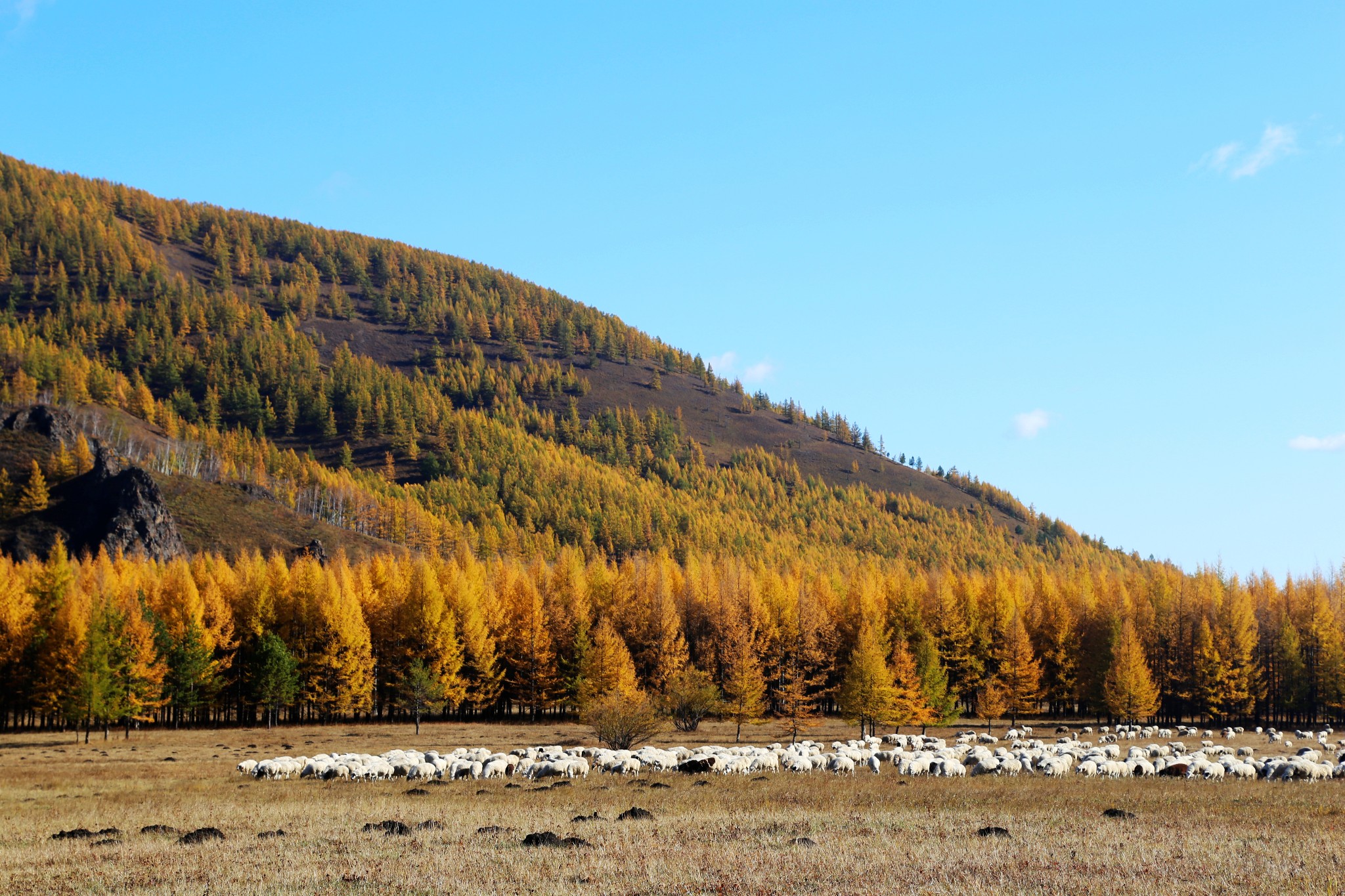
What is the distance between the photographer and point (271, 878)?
62.2ft

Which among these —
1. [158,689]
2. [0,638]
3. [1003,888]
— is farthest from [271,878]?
[0,638]

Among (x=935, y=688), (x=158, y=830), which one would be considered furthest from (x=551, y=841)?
(x=935, y=688)

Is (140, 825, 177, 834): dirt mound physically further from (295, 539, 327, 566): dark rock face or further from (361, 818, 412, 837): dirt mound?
(295, 539, 327, 566): dark rock face

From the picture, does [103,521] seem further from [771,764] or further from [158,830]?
[158,830]

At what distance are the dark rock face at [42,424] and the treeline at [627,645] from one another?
76289 mm

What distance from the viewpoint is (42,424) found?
168 metres

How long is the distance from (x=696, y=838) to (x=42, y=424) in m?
184

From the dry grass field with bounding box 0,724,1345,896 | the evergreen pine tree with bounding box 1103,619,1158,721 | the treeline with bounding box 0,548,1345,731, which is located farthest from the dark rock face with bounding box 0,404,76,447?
the evergreen pine tree with bounding box 1103,619,1158,721

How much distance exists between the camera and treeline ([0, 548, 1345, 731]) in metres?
75.9

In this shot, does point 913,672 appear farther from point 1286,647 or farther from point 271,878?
point 271,878

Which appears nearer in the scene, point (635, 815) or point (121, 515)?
point (635, 815)

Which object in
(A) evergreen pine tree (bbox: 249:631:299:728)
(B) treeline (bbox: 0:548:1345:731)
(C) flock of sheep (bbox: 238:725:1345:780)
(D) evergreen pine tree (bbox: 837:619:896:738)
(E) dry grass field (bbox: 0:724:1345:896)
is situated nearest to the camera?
(E) dry grass field (bbox: 0:724:1345:896)

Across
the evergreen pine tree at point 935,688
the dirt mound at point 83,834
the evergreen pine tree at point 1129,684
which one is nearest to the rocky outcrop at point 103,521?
the evergreen pine tree at point 935,688

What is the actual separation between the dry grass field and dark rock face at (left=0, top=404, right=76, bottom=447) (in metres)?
149
